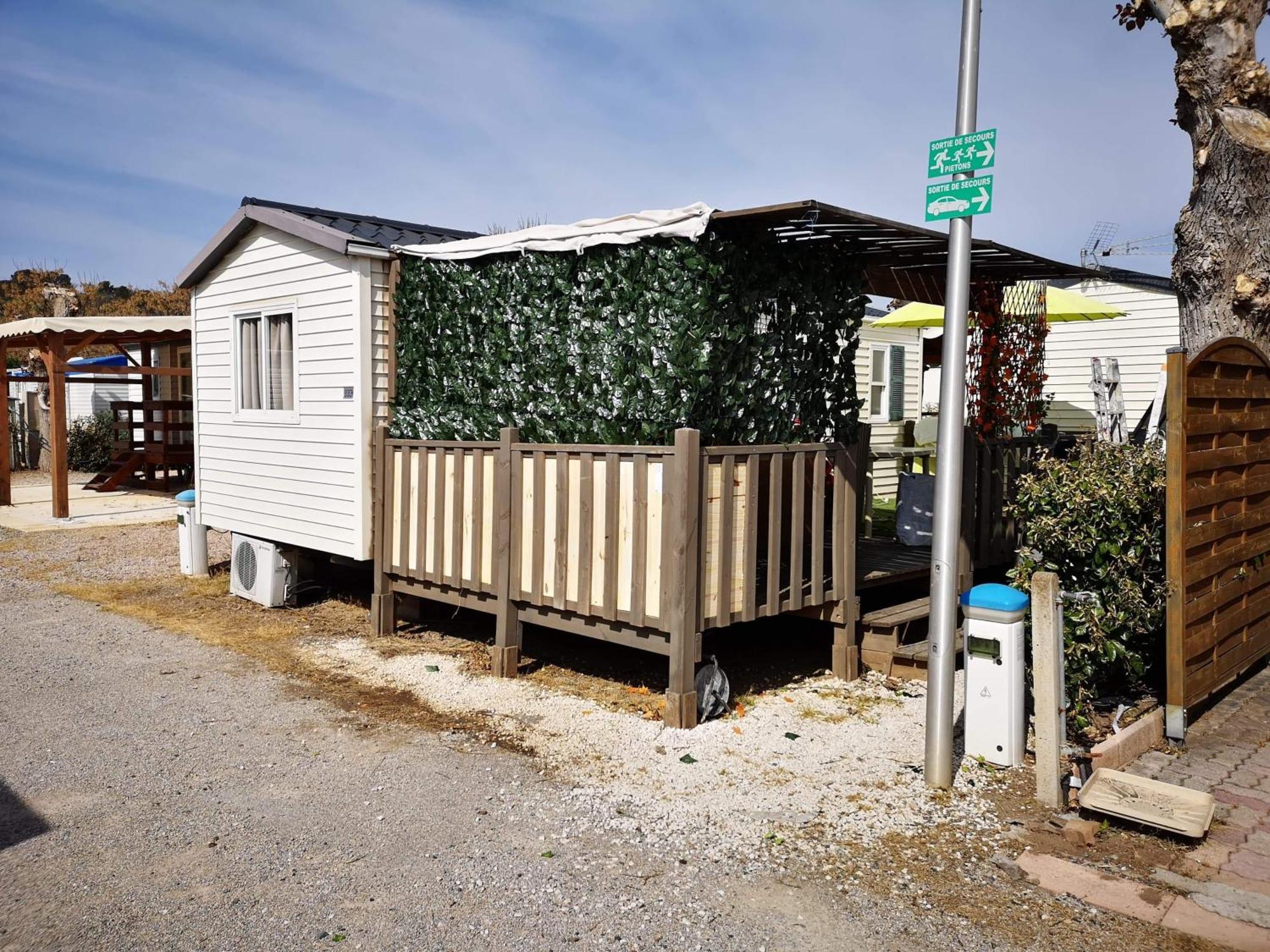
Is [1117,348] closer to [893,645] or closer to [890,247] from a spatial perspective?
[890,247]

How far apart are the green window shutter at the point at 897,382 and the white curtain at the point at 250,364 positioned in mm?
9420

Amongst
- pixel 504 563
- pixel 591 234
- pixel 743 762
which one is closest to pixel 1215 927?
pixel 743 762

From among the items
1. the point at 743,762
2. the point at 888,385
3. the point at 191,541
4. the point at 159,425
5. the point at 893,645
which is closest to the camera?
the point at 743,762

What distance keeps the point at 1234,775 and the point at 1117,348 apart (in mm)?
10367

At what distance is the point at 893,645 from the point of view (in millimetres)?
5953

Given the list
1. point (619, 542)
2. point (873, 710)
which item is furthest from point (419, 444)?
point (873, 710)

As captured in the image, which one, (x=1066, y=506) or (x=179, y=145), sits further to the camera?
(x=179, y=145)

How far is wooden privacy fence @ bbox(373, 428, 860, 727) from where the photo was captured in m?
4.96

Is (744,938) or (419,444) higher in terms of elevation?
(419,444)

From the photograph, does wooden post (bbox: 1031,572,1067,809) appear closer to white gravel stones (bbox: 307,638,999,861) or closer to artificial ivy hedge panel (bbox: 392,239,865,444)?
white gravel stones (bbox: 307,638,999,861)

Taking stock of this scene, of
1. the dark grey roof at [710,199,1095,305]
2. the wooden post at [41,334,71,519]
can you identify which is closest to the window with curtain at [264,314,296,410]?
the dark grey roof at [710,199,1095,305]

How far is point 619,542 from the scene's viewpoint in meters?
5.23

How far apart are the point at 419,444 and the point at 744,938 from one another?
14.2ft

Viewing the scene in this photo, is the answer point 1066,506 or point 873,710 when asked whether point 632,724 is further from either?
point 1066,506
